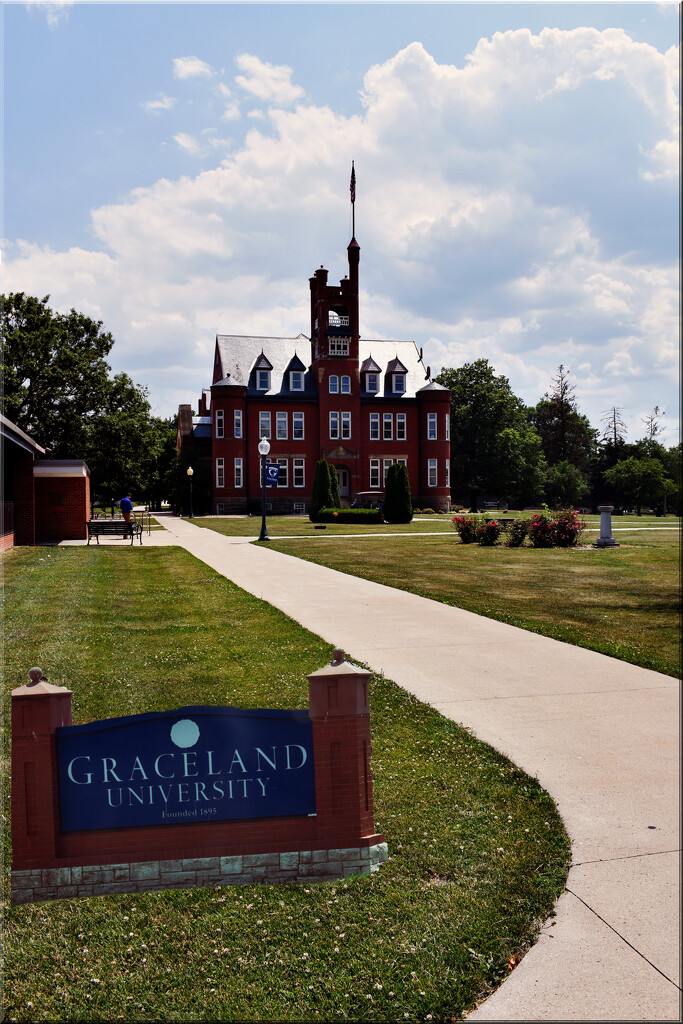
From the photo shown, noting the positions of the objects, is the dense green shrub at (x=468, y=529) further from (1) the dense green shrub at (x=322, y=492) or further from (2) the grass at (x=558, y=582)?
(1) the dense green shrub at (x=322, y=492)

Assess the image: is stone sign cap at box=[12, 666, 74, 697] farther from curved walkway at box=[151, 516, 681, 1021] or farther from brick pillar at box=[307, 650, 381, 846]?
curved walkway at box=[151, 516, 681, 1021]

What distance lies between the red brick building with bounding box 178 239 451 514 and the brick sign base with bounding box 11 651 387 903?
51.4m

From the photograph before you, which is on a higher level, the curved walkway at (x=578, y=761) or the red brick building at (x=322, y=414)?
the red brick building at (x=322, y=414)

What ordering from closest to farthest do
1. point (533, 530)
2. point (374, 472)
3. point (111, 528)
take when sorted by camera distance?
point (533, 530) < point (111, 528) < point (374, 472)

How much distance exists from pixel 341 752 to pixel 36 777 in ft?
3.52

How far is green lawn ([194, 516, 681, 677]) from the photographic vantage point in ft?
5.05

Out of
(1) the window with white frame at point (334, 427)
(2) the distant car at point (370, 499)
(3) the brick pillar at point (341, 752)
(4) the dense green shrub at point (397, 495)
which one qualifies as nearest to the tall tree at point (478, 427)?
(1) the window with white frame at point (334, 427)

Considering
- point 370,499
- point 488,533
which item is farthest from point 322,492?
A: point 488,533

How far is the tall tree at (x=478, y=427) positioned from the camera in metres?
62.8

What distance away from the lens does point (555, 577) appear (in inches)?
221

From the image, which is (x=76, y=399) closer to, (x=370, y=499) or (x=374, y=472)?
(x=370, y=499)

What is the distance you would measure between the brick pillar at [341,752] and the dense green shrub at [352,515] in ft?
108

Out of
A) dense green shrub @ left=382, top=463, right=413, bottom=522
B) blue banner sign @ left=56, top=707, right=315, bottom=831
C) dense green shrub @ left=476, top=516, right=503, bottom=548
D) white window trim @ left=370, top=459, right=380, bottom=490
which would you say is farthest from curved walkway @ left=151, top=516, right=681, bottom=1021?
white window trim @ left=370, top=459, right=380, bottom=490

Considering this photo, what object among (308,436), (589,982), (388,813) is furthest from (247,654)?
(308,436)
